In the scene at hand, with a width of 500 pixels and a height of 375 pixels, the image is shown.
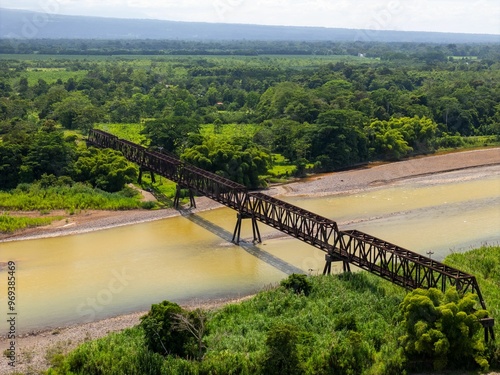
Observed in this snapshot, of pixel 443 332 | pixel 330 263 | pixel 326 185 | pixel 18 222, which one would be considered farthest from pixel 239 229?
pixel 443 332

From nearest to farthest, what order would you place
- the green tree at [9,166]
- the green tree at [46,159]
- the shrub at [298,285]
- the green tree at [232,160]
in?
the shrub at [298,285], the green tree at [9,166], the green tree at [46,159], the green tree at [232,160]

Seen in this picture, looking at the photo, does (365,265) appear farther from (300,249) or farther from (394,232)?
(394,232)

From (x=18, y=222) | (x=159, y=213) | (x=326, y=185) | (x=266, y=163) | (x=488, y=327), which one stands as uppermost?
(x=488, y=327)

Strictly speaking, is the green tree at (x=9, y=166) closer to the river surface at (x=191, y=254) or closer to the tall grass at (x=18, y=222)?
the tall grass at (x=18, y=222)

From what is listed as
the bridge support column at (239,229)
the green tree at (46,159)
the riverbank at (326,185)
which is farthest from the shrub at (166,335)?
the green tree at (46,159)

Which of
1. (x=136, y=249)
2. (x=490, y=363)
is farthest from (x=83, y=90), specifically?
(x=490, y=363)

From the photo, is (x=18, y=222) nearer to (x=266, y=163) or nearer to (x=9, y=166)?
(x=9, y=166)

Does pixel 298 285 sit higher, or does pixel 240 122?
pixel 240 122
